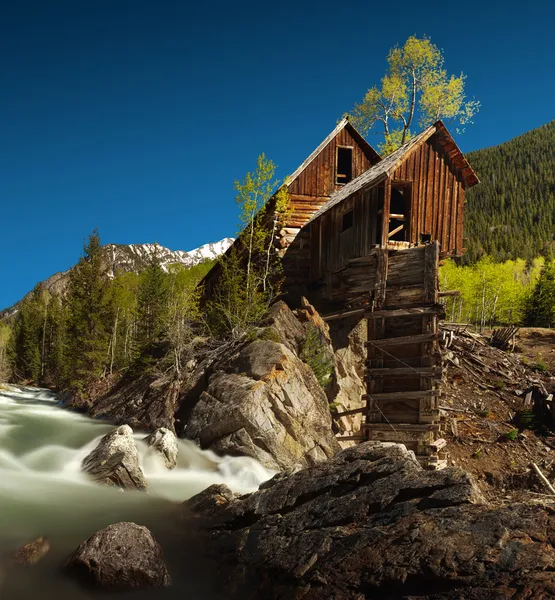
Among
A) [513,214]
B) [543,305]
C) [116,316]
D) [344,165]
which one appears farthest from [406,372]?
[513,214]

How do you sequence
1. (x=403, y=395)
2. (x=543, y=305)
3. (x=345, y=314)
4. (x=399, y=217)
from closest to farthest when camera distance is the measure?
(x=403, y=395) < (x=399, y=217) < (x=345, y=314) < (x=543, y=305)

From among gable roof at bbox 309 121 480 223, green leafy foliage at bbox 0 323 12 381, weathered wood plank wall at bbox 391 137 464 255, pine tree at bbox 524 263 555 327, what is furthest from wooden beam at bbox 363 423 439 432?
green leafy foliage at bbox 0 323 12 381

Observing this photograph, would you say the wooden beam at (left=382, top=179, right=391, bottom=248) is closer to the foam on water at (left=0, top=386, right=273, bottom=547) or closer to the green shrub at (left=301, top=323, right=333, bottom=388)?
the green shrub at (left=301, top=323, right=333, bottom=388)

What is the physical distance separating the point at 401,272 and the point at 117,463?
1306 cm

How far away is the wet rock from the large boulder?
696 cm

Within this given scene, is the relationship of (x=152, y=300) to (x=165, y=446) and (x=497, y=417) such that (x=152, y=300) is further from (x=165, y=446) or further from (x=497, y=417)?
(x=497, y=417)

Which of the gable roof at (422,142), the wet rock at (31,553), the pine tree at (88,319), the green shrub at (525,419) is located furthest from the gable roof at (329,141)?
the wet rock at (31,553)

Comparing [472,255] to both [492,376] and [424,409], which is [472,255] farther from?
[424,409]

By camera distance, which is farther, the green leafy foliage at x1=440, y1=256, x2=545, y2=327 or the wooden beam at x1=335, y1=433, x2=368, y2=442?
the green leafy foliage at x1=440, y1=256, x2=545, y2=327

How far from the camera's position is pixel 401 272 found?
20.1 metres

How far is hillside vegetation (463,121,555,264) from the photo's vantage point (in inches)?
5389

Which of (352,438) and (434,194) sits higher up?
(434,194)

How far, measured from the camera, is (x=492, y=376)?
26.2 m

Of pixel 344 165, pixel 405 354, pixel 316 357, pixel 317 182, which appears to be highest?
pixel 344 165
